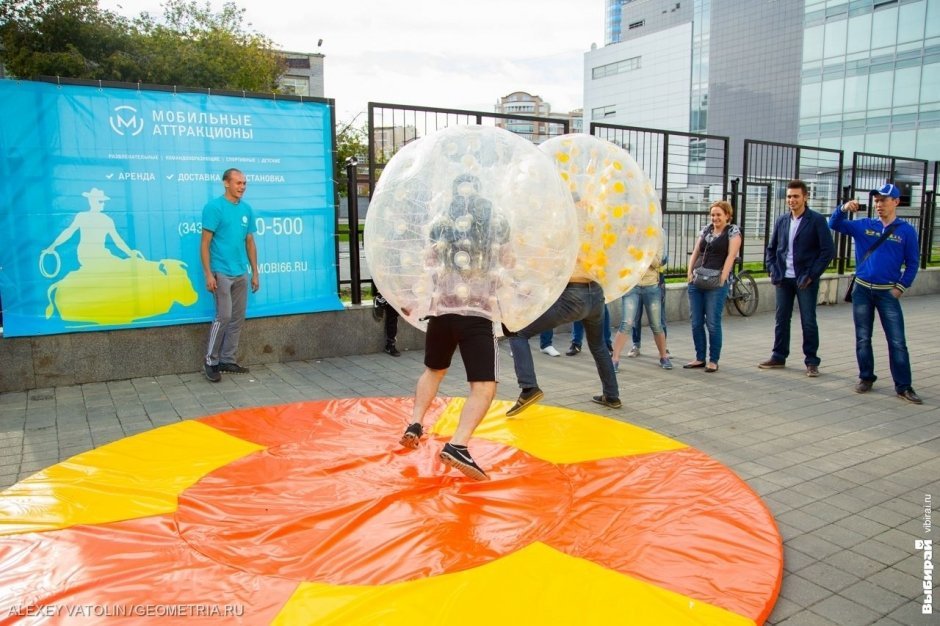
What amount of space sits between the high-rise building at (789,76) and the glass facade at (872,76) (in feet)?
0.18

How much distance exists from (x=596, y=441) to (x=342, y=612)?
2.71 m

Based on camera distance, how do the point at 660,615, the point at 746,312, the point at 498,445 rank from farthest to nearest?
the point at 746,312 → the point at 498,445 → the point at 660,615

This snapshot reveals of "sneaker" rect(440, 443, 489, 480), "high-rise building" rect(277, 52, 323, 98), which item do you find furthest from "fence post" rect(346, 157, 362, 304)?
"high-rise building" rect(277, 52, 323, 98)

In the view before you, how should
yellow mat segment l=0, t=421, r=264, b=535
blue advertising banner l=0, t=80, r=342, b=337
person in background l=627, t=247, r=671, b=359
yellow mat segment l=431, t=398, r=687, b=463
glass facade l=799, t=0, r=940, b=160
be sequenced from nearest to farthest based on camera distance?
yellow mat segment l=0, t=421, r=264, b=535, yellow mat segment l=431, t=398, r=687, b=463, blue advertising banner l=0, t=80, r=342, b=337, person in background l=627, t=247, r=671, b=359, glass facade l=799, t=0, r=940, b=160

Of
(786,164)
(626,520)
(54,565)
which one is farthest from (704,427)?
(786,164)

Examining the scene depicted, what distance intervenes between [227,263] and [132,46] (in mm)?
25645

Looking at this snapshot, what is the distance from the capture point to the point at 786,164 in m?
12.9

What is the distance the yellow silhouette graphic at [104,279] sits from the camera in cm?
675

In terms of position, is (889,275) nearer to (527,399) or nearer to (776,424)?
(776,424)

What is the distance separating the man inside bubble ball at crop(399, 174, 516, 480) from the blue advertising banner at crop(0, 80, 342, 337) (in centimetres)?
394

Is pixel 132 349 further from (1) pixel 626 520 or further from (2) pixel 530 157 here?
(1) pixel 626 520

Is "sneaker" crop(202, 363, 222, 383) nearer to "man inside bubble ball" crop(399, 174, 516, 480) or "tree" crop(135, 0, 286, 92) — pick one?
"man inside bubble ball" crop(399, 174, 516, 480)

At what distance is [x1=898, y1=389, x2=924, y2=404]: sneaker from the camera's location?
→ 6.41 m

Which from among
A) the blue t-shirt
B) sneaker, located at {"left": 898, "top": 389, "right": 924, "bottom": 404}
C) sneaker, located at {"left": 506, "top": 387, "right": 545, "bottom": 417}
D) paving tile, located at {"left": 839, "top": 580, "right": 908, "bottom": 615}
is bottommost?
sneaker, located at {"left": 898, "top": 389, "right": 924, "bottom": 404}
